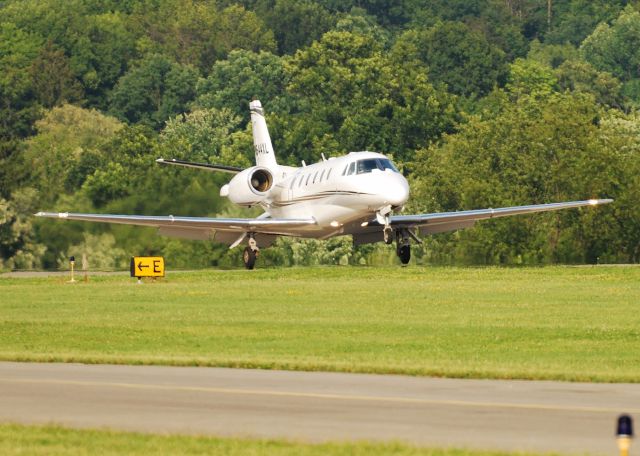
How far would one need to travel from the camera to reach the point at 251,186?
173 feet

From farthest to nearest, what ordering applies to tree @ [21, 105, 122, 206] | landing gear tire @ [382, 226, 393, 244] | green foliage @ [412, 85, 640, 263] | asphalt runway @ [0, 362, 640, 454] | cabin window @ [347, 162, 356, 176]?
tree @ [21, 105, 122, 206] → green foliage @ [412, 85, 640, 263] → cabin window @ [347, 162, 356, 176] → landing gear tire @ [382, 226, 393, 244] → asphalt runway @ [0, 362, 640, 454]

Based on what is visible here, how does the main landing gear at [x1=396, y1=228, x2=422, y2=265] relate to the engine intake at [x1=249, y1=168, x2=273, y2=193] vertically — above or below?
below

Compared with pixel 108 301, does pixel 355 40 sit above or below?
above

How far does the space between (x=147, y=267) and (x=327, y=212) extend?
5.08m

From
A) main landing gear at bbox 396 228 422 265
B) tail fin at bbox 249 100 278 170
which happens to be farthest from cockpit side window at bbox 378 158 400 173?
tail fin at bbox 249 100 278 170

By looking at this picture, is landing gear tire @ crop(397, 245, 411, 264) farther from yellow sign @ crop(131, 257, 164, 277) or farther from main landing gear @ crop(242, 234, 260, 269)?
yellow sign @ crop(131, 257, 164, 277)

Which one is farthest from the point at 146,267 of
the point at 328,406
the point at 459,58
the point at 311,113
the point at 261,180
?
the point at 459,58

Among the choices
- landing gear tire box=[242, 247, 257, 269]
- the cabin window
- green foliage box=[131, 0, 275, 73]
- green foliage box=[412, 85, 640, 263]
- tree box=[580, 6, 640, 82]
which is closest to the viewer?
the cabin window

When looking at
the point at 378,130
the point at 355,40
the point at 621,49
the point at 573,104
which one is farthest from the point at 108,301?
the point at 621,49

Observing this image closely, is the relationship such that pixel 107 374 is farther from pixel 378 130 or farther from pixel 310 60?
pixel 310 60

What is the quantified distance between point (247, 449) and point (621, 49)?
530ft

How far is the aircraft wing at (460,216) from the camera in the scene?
47062mm

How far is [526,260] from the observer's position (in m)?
65.6

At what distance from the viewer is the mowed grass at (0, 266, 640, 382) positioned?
967 inches
